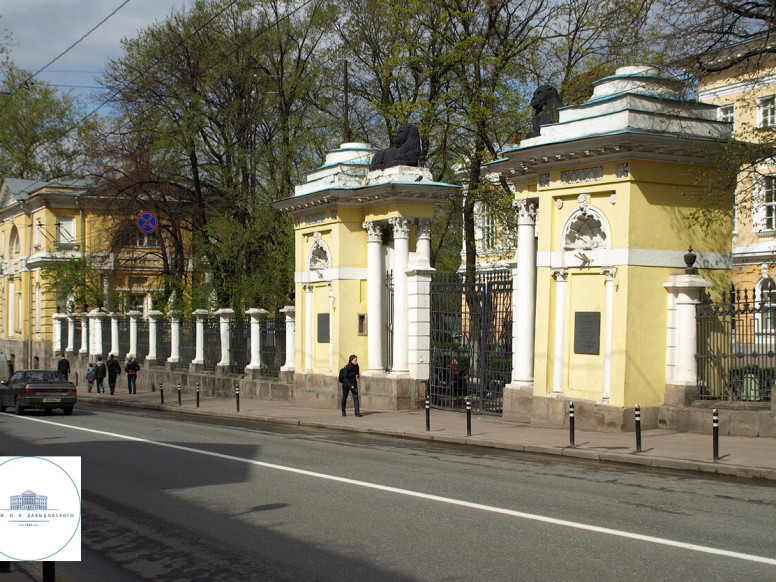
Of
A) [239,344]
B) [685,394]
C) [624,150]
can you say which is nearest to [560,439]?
[685,394]

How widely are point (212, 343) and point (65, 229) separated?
88.0 feet

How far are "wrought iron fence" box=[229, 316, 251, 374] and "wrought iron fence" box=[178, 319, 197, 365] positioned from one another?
3.99 metres

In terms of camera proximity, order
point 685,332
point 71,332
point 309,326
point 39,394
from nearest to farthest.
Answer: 1. point 685,332
2. point 309,326
3. point 39,394
4. point 71,332

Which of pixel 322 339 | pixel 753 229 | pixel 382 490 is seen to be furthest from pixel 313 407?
pixel 753 229

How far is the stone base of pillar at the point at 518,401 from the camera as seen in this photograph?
2012cm

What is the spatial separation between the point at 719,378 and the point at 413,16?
51.3ft

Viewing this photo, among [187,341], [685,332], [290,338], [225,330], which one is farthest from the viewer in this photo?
[187,341]

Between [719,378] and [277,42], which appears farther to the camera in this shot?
[277,42]

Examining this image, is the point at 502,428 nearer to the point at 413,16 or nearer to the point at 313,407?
the point at 313,407

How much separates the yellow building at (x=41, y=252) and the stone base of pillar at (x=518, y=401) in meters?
33.4

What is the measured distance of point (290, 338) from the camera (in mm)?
28562

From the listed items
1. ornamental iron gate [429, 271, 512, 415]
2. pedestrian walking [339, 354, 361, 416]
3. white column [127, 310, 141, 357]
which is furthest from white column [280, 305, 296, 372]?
white column [127, 310, 141, 357]

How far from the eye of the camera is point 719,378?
57.9 feet

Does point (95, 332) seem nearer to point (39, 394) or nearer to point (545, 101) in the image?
point (39, 394)
